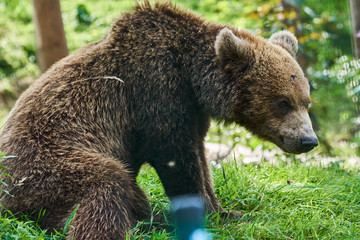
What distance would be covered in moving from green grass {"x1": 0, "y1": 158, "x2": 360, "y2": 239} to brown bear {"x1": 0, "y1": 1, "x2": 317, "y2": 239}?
1.18ft

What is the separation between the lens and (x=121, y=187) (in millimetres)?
3799

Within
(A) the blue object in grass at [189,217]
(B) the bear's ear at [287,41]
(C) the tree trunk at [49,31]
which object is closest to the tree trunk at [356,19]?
(B) the bear's ear at [287,41]

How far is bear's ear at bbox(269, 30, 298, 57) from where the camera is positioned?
16.7 feet

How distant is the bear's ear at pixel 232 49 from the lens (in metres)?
4.34

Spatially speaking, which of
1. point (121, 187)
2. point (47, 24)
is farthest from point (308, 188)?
point (47, 24)

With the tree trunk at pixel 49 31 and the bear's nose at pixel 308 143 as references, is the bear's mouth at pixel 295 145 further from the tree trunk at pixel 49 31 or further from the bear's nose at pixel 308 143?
the tree trunk at pixel 49 31

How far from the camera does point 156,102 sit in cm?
432

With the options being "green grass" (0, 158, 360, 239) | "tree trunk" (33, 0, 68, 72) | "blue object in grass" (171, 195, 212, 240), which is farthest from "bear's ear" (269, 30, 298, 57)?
"tree trunk" (33, 0, 68, 72)

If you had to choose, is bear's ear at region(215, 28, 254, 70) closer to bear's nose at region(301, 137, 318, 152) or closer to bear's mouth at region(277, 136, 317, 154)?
bear's mouth at region(277, 136, 317, 154)

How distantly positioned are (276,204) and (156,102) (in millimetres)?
1660

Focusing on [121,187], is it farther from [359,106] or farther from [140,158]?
[359,106]

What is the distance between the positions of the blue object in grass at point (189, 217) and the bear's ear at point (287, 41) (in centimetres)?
208

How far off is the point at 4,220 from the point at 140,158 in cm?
145

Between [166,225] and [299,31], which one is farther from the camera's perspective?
[299,31]
